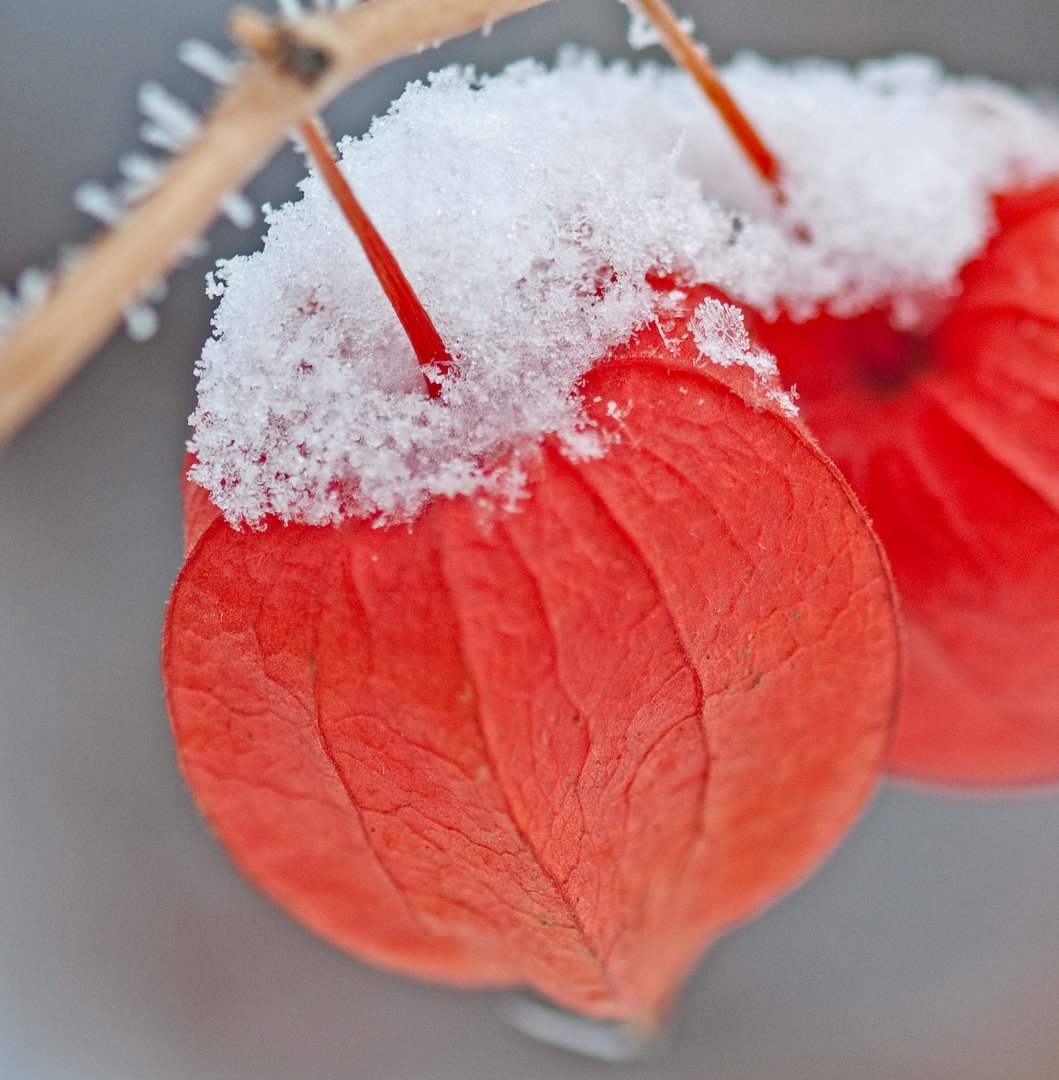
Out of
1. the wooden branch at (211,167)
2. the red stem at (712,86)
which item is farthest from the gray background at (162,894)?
the wooden branch at (211,167)

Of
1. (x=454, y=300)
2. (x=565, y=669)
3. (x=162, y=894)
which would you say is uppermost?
(x=454, y=300)

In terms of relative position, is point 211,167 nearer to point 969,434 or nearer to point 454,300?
point 454,300

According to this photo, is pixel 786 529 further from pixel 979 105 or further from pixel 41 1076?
pixel 41 1076

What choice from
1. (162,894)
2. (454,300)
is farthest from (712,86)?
(162,894)

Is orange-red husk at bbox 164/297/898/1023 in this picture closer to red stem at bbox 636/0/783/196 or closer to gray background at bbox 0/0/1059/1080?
red stem at bbox 636/0/783/196

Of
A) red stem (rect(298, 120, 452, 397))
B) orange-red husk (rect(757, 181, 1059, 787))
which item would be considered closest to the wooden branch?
red stem (rect(298, 120, 452, 397))

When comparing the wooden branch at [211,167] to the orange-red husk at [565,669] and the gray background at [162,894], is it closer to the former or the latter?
the orange-red husk at [565,669]

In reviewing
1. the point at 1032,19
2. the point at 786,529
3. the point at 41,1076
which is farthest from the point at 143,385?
the point at 1032,19
